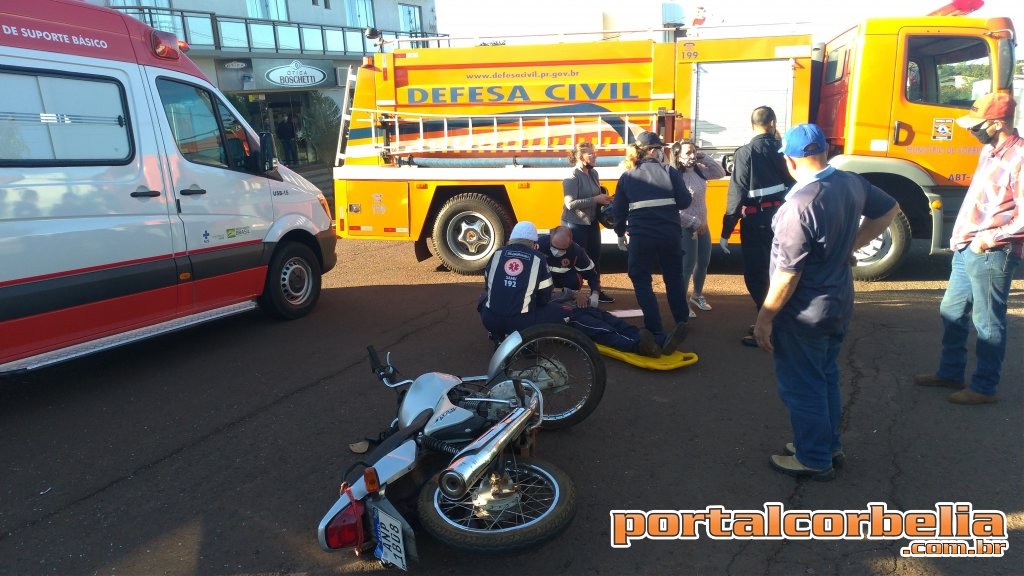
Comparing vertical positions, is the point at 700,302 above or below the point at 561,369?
below

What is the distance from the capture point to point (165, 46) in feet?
17.8

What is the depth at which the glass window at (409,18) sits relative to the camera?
29109mm

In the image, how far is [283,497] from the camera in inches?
133

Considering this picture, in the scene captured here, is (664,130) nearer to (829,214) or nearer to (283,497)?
(829,214)

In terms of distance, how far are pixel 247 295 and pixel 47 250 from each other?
180 cm

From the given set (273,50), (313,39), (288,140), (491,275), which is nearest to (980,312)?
(491,275)

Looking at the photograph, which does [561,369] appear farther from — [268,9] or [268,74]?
[268,9]

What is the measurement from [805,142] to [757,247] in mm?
2286

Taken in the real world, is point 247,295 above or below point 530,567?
above

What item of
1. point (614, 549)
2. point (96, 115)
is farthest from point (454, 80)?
point (614, 549)

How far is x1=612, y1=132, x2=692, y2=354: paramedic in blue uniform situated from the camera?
16.5 feet

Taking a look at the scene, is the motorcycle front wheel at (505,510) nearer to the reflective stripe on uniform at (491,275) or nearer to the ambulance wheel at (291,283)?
the reflective stripe on uniform at (491,275)

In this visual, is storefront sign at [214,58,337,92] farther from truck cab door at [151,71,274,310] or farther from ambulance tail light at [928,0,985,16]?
ambulance tail light at [928,0,985,16]

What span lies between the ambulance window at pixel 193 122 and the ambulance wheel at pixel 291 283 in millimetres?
1058
